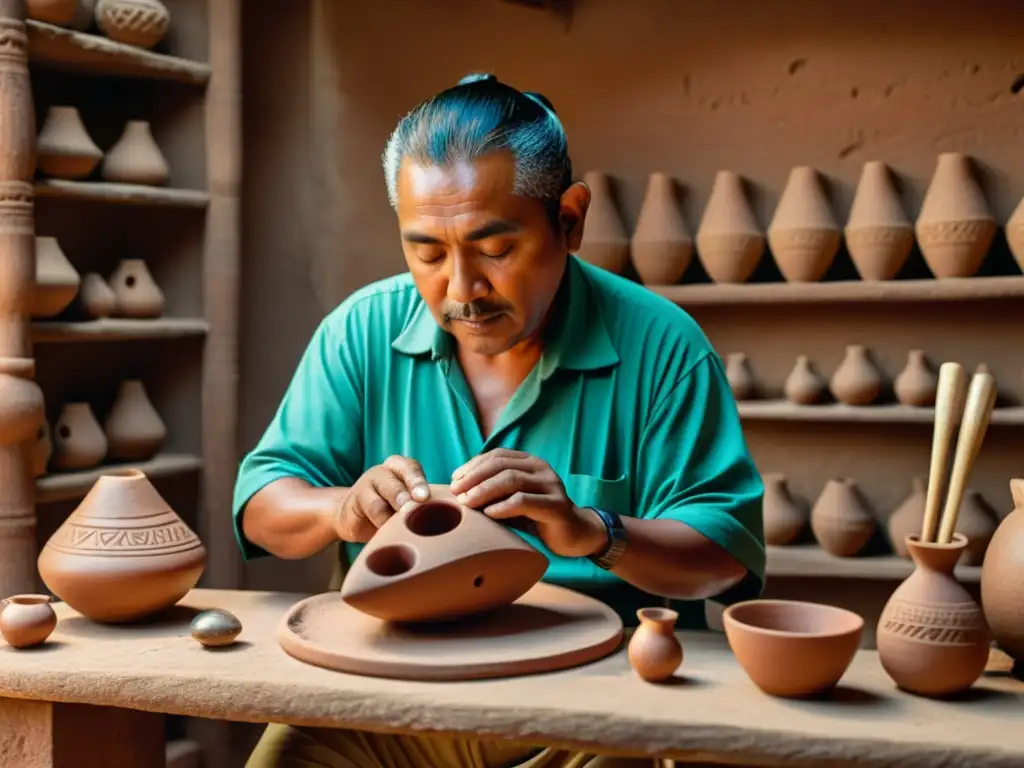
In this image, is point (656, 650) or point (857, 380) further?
point (857, 380)

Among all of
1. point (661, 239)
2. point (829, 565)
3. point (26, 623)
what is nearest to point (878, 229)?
point (661, 239)

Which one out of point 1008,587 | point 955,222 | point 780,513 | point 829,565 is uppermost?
point 955,222

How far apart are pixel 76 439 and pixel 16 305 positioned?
53 centimetres

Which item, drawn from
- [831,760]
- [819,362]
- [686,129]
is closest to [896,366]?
[819,362]

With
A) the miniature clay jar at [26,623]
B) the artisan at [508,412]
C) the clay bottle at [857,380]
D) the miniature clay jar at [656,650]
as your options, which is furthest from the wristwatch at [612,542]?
the clay bottle at [857,380]

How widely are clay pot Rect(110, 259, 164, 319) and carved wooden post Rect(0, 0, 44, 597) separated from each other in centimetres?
51

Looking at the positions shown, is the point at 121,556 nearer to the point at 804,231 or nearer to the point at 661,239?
the point at 661,239

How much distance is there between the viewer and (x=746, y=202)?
4078 millimetres

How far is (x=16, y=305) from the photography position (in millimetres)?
3023

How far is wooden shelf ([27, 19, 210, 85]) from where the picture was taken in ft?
10.4

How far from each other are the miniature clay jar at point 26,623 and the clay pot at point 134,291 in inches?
78.0

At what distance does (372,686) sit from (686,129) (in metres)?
3.13

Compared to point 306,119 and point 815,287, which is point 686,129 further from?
point 306,119

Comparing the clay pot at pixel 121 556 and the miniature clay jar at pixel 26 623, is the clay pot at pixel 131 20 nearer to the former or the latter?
the clay pot at pixel 121 556
